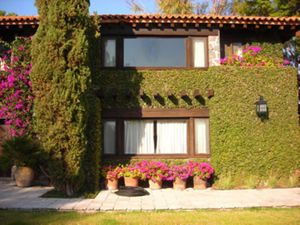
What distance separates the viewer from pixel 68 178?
29.7 ft

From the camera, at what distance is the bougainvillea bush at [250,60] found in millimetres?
11734

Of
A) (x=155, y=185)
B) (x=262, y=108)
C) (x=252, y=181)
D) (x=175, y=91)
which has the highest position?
(x=175, y=91)

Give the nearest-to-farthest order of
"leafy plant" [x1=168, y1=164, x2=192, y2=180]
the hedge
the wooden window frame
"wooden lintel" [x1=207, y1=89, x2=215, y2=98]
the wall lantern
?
"leafy plant" [x1=168, y1=164, x2=192, y2=180] → the wall lantern → the hedge → "wooden lintel" [x1=207, y1=89, x2=215, y2=98] → the wooden window frame

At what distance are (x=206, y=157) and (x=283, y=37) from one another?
20.8 ft

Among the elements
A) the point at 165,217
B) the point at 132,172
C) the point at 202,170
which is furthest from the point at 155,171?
the point at 165,217

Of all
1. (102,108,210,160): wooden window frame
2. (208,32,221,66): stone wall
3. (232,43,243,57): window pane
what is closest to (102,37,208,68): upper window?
(208,32,221,66): stone wall

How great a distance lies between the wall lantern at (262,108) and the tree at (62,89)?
240 inches

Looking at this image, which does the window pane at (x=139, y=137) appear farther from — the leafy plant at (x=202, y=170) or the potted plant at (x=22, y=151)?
the potted plant at (x=22, y=151)

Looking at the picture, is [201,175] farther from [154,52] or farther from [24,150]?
[24,150]

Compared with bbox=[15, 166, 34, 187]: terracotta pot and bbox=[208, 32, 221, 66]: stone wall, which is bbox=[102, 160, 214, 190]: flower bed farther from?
bbox=[208, 32, 221, 66]: stone wall

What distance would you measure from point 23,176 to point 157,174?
469 centimetres

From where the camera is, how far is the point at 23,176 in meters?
10.6

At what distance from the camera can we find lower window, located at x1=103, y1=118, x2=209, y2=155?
459 inches

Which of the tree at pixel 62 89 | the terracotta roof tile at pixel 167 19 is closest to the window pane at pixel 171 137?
the tree at pixel 62 89
